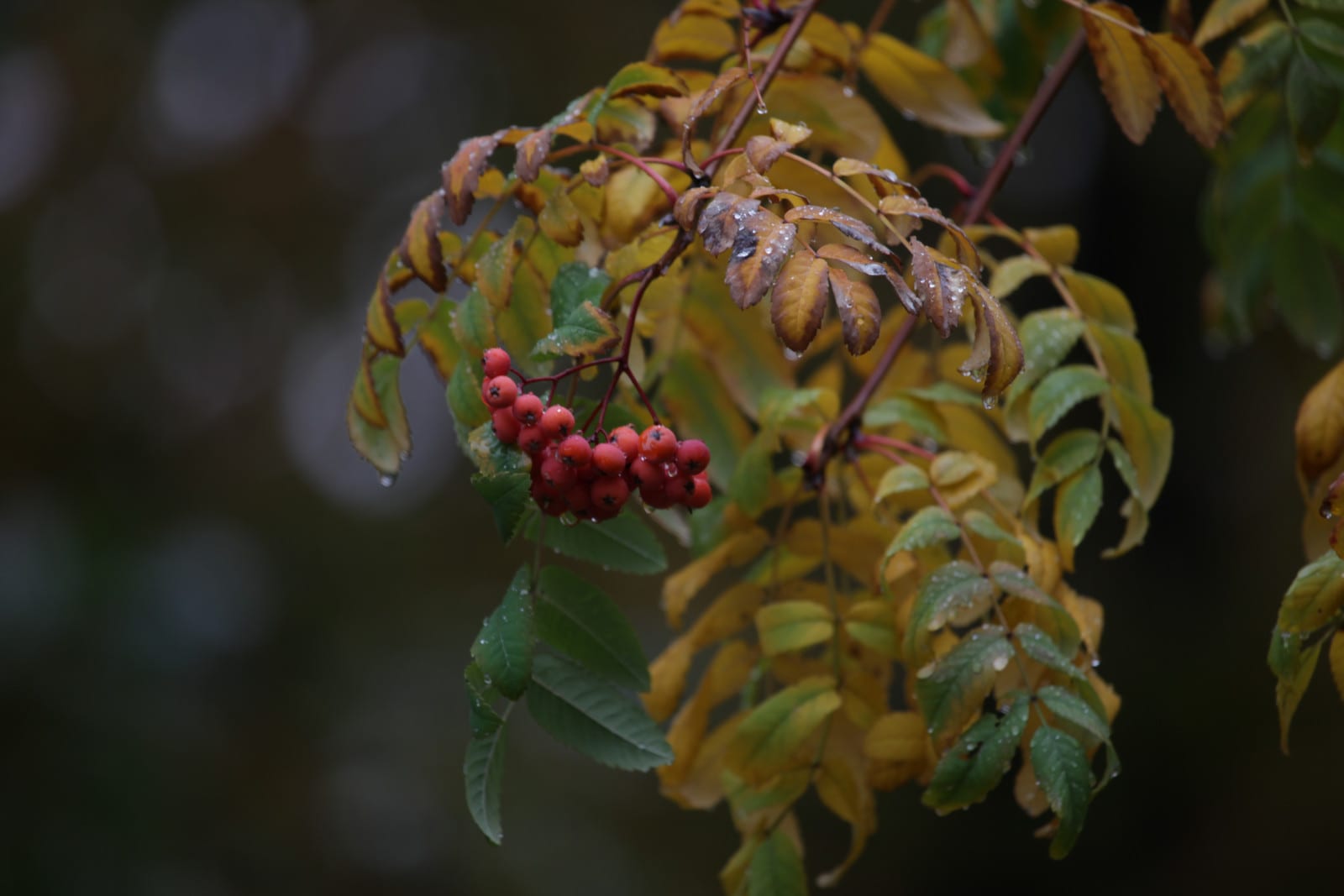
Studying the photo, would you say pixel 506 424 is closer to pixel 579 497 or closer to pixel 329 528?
pixel 579 497

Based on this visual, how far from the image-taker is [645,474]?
821 mm

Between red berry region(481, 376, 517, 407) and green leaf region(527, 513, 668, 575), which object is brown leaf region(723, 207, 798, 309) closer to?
red berry region(481, 376, 517, 407)

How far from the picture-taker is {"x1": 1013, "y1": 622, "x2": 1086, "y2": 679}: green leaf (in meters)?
0.87

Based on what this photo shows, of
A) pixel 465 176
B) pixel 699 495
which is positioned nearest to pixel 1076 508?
pixel 699 495

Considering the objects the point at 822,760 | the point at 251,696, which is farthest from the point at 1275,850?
the point at 251,696

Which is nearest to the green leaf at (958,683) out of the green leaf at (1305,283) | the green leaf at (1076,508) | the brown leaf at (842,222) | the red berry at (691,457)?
the green leaf at (1076,508)

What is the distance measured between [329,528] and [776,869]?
114 inches

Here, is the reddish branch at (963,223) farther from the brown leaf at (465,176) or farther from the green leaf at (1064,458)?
the brown leaf at (465,176)

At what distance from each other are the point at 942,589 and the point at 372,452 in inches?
20.3

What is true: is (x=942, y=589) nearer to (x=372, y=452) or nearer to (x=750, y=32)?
(x=372, y=452)

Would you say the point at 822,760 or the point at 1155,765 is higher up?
the point at 822,760

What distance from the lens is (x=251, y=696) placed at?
128 inches

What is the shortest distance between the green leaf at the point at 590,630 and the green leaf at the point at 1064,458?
1.26 ft

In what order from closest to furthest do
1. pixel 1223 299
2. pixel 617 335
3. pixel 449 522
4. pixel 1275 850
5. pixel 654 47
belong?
pixel 617 335 < pixel 654 47 < pixel 1223 299 < pixel 1275 850 < pixel 449 522
